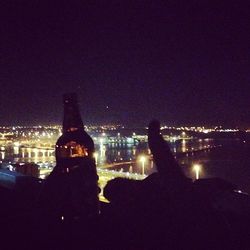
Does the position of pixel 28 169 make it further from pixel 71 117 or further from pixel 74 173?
pixel 74 173

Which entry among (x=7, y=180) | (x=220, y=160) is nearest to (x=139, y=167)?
(x=220, y=160)

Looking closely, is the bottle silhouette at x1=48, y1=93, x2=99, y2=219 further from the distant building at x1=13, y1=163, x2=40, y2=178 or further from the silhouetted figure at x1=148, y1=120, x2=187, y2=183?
the distant building at x1=13, y1=163, x2=40, y2=178

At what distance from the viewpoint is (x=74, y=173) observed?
2883 mm

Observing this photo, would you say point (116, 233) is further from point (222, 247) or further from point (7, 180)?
point (7, 180)

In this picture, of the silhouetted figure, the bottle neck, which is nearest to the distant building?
the bottle neck

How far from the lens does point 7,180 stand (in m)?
5.85

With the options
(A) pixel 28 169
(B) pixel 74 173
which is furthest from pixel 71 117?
(A) pixel 28 169

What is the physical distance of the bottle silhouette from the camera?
290 cm

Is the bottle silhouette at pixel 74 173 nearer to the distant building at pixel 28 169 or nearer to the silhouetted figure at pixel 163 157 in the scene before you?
the silhouetted figure at pixel 163 157

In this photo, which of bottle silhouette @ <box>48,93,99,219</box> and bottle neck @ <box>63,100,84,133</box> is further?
bottle neck @ <box>63,100,84,133</box>

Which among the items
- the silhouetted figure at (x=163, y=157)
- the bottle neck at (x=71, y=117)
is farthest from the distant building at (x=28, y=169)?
the silhouetted figure at (x=163, y=157)

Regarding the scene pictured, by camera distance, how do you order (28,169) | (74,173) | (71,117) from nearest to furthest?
(74,173) < (71,117) < (28,169)

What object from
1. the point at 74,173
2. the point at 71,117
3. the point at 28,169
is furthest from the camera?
the point at 28,169

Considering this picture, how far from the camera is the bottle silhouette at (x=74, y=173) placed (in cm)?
290
